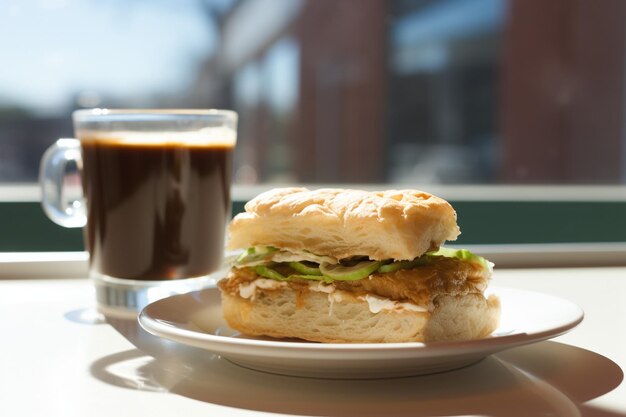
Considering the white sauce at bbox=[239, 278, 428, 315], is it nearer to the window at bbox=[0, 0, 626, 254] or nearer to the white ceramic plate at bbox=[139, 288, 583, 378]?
the white ceramic plate at bbox=[139, 288, 583, 378]

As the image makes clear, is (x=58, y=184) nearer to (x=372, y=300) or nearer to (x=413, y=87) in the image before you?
(x=372, y=300)

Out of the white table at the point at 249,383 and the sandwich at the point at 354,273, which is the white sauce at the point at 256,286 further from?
the white table at the point at 249,383

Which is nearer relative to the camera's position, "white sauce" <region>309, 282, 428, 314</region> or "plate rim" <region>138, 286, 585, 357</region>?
"plate rim" <region>138, 286, 585, 357</region>

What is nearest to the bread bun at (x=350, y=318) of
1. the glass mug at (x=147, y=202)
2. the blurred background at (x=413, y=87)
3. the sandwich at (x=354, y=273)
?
the sandwich at (x=354, y=273)

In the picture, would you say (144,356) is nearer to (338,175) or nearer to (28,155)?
(28,155)

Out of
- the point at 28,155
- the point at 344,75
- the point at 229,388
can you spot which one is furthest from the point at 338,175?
the point at 229,388

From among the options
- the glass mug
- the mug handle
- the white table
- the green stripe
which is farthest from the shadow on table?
the green stripe

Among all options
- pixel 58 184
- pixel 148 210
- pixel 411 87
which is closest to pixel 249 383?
pixel 148 210
